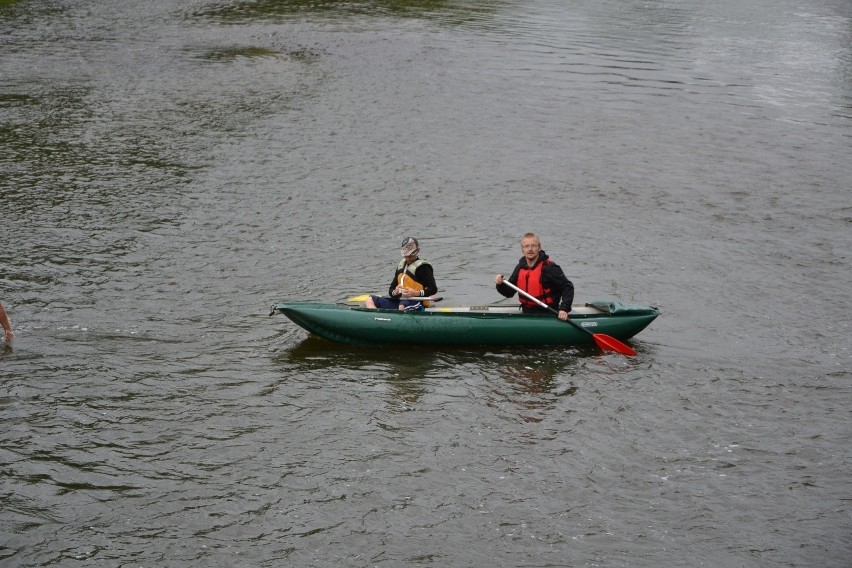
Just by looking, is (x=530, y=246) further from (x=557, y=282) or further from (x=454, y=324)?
(x=454, y=324)

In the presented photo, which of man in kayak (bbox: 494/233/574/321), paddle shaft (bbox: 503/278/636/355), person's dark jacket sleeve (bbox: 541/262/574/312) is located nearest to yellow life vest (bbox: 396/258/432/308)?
man in kayak (bbox: 494/233/574/321)

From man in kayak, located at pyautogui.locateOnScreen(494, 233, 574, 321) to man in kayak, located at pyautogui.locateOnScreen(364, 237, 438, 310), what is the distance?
3.16ft

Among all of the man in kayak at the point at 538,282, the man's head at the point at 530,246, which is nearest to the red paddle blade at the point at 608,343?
the man in kayak at the point at 538,282

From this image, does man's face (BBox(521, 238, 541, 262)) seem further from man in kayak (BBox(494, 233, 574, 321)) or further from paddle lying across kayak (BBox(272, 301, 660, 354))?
paddle lying across kayak (BBox(272, 301, 660, 354))

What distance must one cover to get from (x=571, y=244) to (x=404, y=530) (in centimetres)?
966

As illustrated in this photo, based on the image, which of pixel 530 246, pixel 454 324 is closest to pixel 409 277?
pixel 454 324

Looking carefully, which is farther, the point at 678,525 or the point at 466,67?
the point at 466,67

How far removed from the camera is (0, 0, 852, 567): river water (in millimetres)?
9859

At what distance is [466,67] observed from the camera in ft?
104

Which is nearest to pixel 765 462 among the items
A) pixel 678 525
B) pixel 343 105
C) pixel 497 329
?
pixel 678 525

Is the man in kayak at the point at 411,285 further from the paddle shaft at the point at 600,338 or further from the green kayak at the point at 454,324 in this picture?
the paddle shaft at the point at 600,338

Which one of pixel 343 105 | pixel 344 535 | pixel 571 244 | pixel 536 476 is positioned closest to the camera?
pixel 344 535

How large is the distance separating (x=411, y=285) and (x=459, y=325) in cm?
89

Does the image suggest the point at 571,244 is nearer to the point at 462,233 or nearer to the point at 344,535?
the point at 462,233
